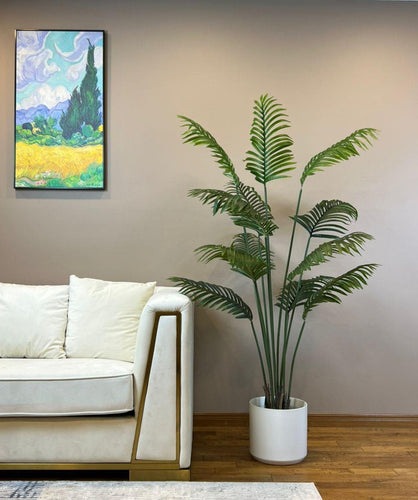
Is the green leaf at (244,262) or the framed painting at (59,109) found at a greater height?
the framed painting at (59,109)

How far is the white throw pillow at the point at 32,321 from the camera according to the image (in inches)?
110

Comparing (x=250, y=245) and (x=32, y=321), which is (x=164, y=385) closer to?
(x=32, y=321)

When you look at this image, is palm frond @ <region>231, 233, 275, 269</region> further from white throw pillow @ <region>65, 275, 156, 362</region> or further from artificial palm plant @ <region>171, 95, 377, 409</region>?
white throw pillow @ <region>65, 275, 156, 362</region>

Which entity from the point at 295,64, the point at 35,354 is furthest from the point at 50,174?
the point at 295,64

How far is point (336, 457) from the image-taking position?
2.78 metres

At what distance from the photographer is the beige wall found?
3.33 m

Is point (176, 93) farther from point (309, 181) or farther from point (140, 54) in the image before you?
point (309, 181)

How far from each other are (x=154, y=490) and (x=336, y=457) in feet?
3.27

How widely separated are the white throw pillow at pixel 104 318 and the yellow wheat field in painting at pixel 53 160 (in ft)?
2.47

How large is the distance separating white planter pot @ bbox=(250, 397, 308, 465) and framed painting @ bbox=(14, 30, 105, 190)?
1.64 m

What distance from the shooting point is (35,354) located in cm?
280

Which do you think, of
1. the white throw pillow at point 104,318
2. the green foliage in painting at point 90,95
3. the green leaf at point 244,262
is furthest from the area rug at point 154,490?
the green foliage in painting at point 90,95

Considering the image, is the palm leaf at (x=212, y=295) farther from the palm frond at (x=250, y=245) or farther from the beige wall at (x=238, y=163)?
the beige wall at (x=238, y=163)

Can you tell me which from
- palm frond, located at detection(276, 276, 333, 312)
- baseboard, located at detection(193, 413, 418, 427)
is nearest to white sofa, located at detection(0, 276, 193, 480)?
palm frond, located at detection(276, 276, 333, 312)
